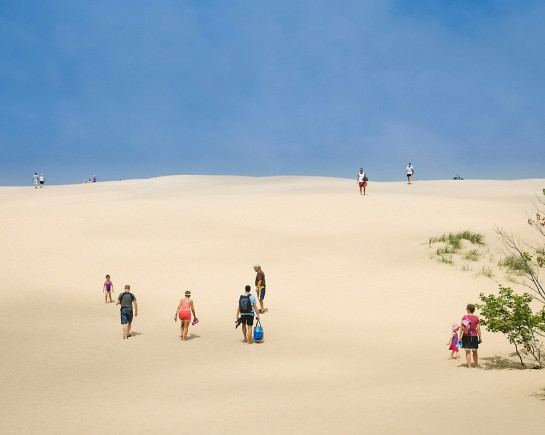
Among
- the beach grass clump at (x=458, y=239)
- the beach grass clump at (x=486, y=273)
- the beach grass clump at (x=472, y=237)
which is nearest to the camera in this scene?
the beach grass clump at (x=486, y=273)

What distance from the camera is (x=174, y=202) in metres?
40.7

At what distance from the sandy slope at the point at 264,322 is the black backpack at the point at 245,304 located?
45.8 inches

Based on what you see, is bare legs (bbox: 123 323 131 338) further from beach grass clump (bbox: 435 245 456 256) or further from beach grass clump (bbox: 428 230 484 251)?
beach grass clump (bbox: 428 230 484 251)

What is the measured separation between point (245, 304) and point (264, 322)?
10.5 feet

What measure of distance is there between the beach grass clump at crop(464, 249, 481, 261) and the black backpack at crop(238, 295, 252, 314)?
13487 millimetres

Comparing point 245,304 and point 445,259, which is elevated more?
point 445,259

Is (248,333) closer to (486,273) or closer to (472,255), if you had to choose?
(486,273)

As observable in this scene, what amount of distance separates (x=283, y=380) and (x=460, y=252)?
53.4ft

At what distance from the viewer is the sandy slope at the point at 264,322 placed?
→ 416 inches

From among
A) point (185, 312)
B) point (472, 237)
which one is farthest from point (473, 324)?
point (472, 237)

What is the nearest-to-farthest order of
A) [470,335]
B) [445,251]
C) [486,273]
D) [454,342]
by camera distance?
1. [470,335]
2. [454,342]
3. [486,273]
4. [445,251]

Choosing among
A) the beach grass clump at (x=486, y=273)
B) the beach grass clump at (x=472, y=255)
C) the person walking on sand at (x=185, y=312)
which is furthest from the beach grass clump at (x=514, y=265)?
the person walking on sand at (x=185, y=312)

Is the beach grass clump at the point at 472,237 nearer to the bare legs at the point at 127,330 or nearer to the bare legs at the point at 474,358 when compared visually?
the bare legs at the point at 474,358

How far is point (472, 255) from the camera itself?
84.6 ft
